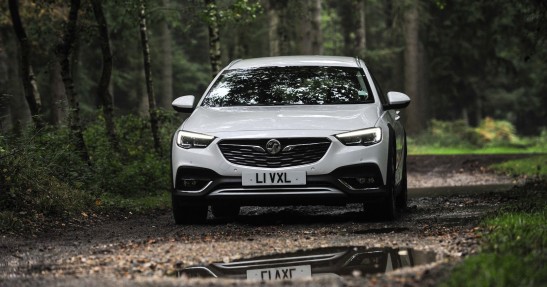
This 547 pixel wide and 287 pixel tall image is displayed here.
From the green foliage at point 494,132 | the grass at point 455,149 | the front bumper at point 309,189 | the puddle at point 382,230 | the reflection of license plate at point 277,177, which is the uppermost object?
the reflection of license plate at point 277,177

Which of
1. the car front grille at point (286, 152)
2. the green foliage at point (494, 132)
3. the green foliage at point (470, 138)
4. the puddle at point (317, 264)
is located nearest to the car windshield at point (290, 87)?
the car front grille at point (286, 152)

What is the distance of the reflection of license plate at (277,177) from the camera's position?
8547mm

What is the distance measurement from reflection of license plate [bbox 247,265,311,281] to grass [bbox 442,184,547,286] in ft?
3.45

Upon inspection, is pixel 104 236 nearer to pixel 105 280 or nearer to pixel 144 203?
pixel 105 280

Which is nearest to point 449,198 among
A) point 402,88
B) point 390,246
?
point 390,246

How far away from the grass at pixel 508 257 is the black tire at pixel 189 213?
314cm

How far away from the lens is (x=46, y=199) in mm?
10141

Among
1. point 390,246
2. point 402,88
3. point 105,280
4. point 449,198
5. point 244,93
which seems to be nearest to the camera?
point 105,280

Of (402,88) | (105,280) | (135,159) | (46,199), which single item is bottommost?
(402,88)

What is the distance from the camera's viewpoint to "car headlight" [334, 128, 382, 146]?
858cm

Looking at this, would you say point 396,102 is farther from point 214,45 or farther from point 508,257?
point 214,45

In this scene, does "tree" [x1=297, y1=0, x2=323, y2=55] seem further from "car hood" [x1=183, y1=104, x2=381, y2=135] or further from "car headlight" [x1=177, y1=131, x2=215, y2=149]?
"car headlight" [x1=177, y1=131, x2=215, y2=149]

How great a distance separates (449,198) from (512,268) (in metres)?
7.66

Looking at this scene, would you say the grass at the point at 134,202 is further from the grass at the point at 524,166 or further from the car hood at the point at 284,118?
the grass at the point at 524,166
